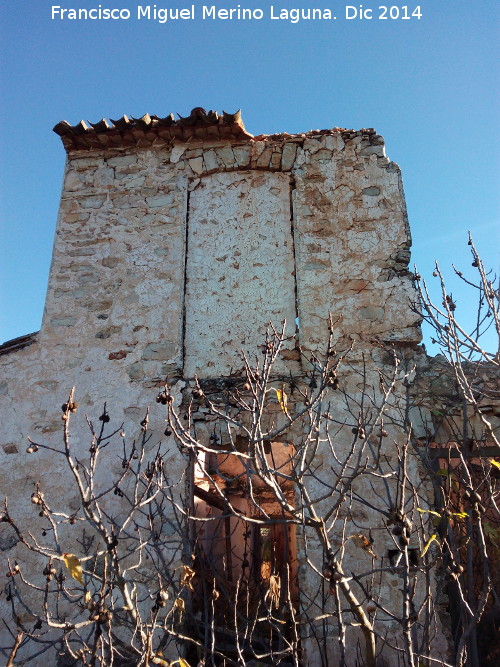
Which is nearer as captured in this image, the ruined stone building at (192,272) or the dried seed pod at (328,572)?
the dried seed pod at (328,572)

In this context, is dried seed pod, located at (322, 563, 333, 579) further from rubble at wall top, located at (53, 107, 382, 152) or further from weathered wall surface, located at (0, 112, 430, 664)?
rubble at wall top, located at (53, 107, 382, 152)

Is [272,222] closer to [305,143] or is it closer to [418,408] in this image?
[305,143]

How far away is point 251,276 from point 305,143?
159 centimetres

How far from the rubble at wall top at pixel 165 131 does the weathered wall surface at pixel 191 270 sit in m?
0.03

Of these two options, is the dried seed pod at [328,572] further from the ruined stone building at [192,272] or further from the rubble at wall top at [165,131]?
the rubble at wall top at [165,131]

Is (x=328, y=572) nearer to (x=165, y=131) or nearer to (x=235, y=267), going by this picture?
(x=235, y=267)

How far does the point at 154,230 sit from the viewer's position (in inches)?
209

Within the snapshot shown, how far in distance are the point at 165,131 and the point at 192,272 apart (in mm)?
Answer: 1604

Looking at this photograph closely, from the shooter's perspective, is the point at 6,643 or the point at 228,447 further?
the point at 228,447

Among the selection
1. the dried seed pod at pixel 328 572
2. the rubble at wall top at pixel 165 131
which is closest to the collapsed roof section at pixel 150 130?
the rubble at wall top at pixel 165 131

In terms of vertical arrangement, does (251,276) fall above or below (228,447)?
above

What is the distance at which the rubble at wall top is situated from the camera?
5399 millimetres

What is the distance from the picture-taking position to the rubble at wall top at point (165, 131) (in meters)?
5.40

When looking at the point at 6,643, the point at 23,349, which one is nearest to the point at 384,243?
the point at 23,349
